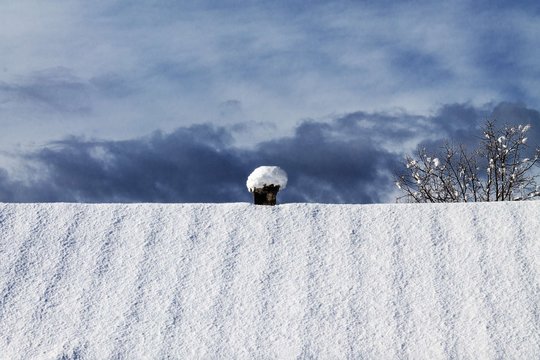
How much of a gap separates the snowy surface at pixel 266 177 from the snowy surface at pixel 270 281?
50 centimetres

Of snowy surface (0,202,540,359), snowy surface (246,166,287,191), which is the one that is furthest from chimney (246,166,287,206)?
snowy surface (0,202,540,359)

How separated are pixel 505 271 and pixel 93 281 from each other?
5267mm

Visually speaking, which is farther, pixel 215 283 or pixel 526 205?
pixel 526 205

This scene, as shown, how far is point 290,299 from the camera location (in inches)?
360

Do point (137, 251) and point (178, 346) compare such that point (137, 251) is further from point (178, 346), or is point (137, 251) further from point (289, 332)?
point (289, 332)

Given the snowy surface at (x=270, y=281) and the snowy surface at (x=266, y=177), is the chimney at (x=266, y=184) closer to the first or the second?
the snowy surface at (x=266, y=177)

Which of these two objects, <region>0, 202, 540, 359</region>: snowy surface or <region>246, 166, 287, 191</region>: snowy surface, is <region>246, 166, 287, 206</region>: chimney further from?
<region>0, 202, 540, 359</region>: snowy surface

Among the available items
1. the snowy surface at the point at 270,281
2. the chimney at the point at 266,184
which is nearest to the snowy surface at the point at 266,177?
the chimney at the point at 266,184

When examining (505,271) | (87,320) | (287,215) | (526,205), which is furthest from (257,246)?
(526,205)

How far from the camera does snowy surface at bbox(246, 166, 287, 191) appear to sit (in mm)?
11203

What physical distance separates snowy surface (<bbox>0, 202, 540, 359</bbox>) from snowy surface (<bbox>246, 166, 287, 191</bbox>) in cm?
50

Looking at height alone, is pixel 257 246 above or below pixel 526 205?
below

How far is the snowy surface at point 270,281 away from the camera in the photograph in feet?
28.1

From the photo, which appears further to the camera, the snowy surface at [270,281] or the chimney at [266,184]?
the chimney at [266,184]
